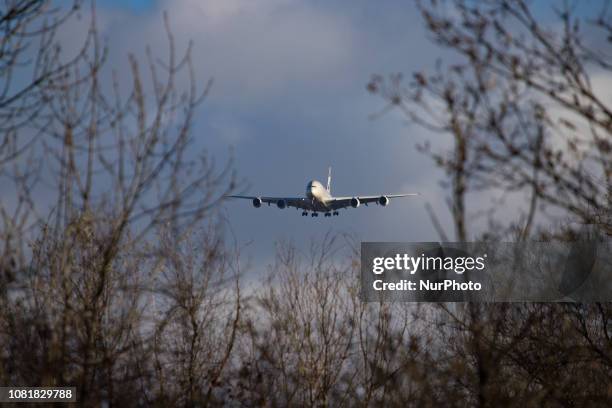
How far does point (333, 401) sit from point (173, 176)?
787 centimetres

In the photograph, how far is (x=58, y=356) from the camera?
5609 millimetres

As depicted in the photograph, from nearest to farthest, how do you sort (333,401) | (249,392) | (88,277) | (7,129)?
(7,129) → (88,277) → (249,392) → (333,401)

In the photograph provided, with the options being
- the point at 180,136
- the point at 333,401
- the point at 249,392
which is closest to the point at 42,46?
the point at 180,136

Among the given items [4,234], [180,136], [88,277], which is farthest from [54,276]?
[88,277]

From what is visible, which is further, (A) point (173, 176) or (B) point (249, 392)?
(B) point (249, 392)

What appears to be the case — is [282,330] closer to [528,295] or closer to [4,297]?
[528,295]

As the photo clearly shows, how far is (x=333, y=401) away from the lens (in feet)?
42.2

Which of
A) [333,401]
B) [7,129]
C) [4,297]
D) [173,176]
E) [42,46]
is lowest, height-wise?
[333,401]

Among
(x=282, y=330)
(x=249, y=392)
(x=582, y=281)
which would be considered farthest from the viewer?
(x=582, y=281)

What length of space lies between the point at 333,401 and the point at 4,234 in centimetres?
774

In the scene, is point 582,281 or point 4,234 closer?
point 4,234

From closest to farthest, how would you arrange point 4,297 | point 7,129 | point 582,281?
point 7,129
point 4,297
point 582,281

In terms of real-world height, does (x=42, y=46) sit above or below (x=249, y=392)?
above

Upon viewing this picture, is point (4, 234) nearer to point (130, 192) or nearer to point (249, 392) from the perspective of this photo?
point (130, 192)
